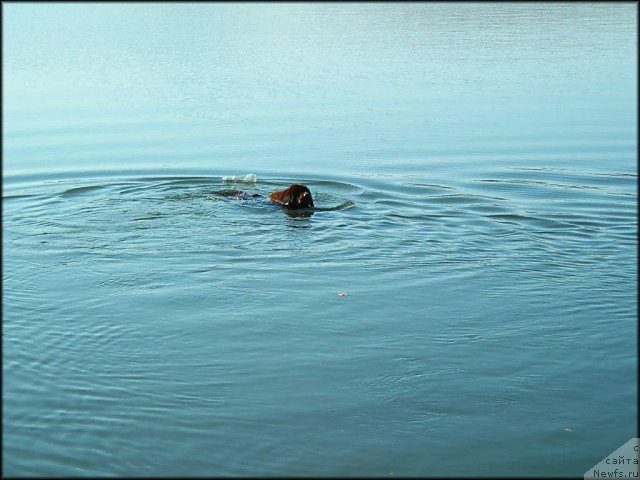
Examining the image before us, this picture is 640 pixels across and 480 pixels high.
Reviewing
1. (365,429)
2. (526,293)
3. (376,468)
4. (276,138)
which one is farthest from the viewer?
(276,138)

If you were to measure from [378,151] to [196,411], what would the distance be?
11.0 metres

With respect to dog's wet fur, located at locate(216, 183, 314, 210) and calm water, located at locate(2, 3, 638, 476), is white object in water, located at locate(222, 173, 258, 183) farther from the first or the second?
dog's wet fur, located at locate(216, 183, 314, 210)

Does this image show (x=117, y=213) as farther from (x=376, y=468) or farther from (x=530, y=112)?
(x=530, y=112)

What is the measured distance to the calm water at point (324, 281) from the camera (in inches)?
285

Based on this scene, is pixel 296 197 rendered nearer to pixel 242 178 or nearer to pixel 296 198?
pixel 296 198

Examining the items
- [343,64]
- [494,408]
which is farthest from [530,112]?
[494,408]

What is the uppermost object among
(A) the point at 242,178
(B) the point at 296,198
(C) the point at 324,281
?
(A) the point at 242,178

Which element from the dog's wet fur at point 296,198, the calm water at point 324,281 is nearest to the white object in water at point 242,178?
the calm water at point 324,281

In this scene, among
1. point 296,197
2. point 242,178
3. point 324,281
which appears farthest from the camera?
point 242,178

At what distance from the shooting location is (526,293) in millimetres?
10555

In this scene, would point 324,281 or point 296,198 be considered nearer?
point 324,281

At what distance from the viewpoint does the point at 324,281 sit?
1095cm


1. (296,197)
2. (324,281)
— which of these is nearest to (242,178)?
(296,197)

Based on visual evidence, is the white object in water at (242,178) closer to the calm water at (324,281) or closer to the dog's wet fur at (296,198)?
the calm water at (324,281)
